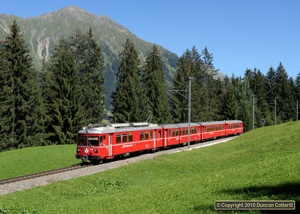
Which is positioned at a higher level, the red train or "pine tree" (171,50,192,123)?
"pine tree" (171,50,192,123)

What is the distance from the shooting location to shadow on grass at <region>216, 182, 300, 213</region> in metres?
11.2

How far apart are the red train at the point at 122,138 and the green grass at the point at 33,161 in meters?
4.50

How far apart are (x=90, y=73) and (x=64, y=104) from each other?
15.3 m

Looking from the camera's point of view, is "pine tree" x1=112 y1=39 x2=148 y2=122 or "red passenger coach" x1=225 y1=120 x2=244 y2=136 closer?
"red passenger coach" x1=225 y1=120 x2=244 y2=136

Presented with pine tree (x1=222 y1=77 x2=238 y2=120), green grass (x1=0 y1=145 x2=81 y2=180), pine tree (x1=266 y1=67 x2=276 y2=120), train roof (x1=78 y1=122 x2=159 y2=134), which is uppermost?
pine tree (x1=266 y1=67 x2=276 y2=120)

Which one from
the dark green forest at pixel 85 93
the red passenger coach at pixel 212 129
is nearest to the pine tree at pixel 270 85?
the dark green forest at pixel 85 93

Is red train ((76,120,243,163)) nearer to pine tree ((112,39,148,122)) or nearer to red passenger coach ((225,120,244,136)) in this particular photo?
red passenger coach ((225,120,244,136))

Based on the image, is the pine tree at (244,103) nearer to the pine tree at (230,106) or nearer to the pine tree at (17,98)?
the pine tree at (230,106)

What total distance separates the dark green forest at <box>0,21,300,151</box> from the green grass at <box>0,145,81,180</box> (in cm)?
1277

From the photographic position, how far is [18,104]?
178 feet

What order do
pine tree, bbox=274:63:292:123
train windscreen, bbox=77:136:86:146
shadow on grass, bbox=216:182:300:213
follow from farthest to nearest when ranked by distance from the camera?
pine tree, bbox=274:63:292:123 → train windscreen, bbox=77:136:86:146 → shadow on grass, bbox=216:182:300:213

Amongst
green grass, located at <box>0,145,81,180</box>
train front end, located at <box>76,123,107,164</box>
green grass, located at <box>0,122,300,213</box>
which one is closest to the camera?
green grass, located at <box>0,122,300,213</box>

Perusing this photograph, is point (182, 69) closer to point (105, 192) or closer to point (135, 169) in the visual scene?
point (135, 169)

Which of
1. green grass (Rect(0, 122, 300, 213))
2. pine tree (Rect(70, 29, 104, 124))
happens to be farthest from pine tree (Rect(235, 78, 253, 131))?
green grass (Rect(0, 122, 300, 213))
